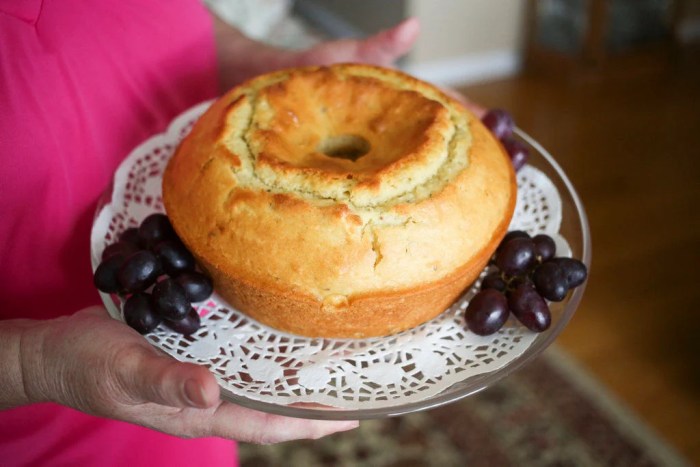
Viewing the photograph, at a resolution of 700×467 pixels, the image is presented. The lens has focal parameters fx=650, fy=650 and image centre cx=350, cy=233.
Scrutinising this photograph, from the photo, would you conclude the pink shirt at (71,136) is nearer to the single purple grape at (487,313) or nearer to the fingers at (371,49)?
the fingers at (371,49)

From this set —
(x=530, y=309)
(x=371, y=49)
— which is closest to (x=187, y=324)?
(x=530, y=309)

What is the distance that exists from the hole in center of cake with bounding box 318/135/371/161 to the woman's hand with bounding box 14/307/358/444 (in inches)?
17.9

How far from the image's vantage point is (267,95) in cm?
114

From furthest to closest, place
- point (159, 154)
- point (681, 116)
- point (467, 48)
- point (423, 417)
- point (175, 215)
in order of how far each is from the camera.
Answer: point (467, 48) → point (681, 116) → point (423, 417) → point (159, 154) → point (175, 215)

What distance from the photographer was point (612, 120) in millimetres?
3951

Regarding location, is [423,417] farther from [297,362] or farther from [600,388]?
[297,362]

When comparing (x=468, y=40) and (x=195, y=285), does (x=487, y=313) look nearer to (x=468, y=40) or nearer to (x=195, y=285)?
(x=195, y=285)

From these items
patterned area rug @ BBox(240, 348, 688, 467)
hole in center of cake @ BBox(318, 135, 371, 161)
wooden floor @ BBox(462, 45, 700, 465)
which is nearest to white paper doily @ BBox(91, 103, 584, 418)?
hole in center of cake @ BBox(318, 135, 371, 161)

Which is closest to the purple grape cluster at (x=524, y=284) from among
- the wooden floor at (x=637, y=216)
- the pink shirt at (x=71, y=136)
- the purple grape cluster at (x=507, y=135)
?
the purple grape cluster at (x=507, y=135)

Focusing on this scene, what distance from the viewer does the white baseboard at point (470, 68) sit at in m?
4.36

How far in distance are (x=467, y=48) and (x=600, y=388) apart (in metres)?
2.71

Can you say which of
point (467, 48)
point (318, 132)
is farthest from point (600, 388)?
point (467, 48)

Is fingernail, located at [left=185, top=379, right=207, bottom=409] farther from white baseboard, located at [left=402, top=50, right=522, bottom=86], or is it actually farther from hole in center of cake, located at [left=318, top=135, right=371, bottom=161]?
white baseboard, located at [left=402, top=50, right=522, bottom=86]

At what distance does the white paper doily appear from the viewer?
0.91 m
